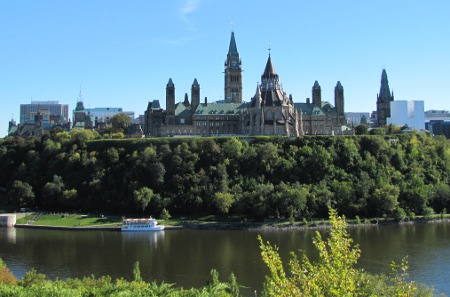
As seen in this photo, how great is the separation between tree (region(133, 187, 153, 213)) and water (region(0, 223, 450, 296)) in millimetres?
8951

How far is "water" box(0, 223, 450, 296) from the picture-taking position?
42875mm

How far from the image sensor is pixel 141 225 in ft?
224

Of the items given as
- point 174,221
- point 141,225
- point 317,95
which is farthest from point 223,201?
point 317,95

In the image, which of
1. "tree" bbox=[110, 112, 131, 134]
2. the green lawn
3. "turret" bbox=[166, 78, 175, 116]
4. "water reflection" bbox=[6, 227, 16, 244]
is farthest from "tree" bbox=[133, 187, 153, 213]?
"tree" bbox=[110, 112, 131, 134]

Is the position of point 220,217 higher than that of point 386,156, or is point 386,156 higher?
point 386,156

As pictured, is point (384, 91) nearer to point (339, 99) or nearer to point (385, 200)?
point (339, 99)

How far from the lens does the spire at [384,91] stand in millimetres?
136500

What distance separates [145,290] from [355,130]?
8488cm

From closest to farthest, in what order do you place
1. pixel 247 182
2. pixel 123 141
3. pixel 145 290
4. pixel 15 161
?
pixel 145 290
pixel 247 182
pixel 123 141
pixel 15 161

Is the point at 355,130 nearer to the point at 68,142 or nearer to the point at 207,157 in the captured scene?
the point at 207,157

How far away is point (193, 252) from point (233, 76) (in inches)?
3205

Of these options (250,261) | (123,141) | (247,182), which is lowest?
(250,261)

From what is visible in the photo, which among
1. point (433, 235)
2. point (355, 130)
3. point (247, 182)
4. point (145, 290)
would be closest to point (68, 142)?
point (247, 182)

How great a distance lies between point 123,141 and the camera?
301 ft
